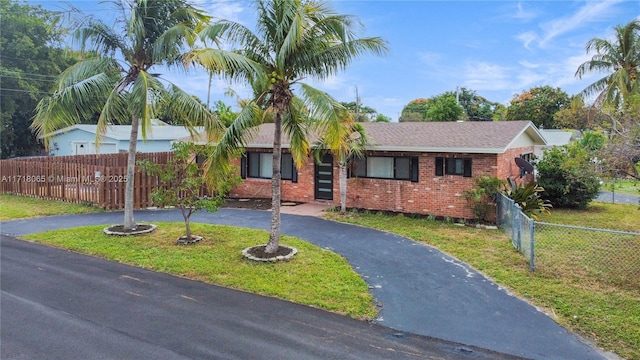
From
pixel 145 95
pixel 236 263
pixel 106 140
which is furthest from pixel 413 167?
pixel 106 140

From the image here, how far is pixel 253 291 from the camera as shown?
7.39m

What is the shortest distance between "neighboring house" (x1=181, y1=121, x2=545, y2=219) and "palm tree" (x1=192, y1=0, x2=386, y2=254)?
5.80 m

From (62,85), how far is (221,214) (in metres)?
6.26

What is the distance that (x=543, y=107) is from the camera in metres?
42.2

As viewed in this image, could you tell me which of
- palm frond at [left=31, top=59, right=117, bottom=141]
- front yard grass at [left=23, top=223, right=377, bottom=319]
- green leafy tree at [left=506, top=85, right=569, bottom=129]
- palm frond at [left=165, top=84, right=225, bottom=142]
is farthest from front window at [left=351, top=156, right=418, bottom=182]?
green leafy tree at [left=506, top=85, right=569, bottom=129]

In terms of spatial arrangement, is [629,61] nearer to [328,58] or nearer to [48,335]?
[328,58]

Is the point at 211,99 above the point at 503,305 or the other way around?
above

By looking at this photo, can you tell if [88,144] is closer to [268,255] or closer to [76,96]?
[76,96]

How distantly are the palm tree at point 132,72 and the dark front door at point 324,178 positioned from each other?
616 centimetres

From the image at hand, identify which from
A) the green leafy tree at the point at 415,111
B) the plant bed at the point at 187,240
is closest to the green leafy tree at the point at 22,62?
the plant bed at the point at 187,240

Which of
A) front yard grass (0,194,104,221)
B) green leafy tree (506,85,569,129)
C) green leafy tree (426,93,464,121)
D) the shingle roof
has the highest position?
green leafy tree (506,85,569,129)

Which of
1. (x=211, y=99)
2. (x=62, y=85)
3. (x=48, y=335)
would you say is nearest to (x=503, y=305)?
(x=48, y=335)

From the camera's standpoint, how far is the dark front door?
53.9 feet

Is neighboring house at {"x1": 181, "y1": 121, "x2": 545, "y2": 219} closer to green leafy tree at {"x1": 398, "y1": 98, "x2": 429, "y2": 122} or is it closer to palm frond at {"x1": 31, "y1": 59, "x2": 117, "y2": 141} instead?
palm frond at {"x1": 31, "y1": 59, "x2": 117, "y2": 141}
